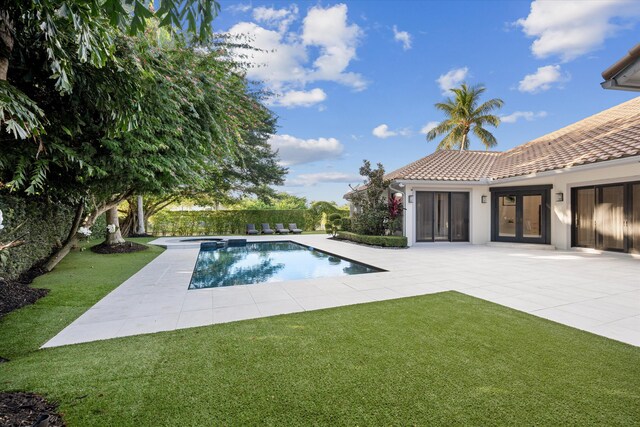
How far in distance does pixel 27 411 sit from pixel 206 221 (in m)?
21.6

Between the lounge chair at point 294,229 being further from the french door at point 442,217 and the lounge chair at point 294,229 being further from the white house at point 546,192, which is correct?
the french door at point 442,217

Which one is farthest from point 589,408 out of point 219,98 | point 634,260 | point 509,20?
point 509,20

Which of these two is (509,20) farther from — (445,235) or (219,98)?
(219,98)

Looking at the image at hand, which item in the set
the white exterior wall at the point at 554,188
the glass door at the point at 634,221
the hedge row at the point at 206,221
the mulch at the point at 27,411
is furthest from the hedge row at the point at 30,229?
the glass door at the point at 634,221

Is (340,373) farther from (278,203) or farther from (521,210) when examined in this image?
(278,203)

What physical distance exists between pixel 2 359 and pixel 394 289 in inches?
239

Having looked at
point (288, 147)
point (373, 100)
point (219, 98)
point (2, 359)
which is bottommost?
point (2, 359)

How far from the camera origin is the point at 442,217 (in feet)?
51.8

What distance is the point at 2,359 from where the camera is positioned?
3477mm

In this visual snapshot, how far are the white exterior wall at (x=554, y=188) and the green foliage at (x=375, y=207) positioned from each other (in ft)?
3.90

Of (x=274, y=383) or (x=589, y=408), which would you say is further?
(x=274, y=383)

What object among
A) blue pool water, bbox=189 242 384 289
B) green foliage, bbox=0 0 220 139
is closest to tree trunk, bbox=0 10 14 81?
green foliage, bbox=0 0 220 139

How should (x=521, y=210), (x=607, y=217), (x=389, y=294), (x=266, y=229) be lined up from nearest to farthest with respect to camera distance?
(x=389, y=294), (x=607, y=217), (x=521, y=210), (x=266, y=229)

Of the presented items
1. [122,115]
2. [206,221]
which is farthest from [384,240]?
[206,221]
